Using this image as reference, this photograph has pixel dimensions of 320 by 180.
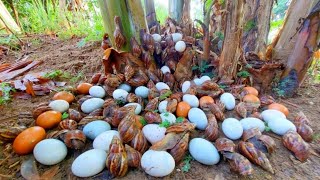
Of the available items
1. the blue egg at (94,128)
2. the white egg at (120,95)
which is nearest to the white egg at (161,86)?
the white egg at (120,95)

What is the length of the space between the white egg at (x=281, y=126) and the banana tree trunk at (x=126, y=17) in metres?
1.00

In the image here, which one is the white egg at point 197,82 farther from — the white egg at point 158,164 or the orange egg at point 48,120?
the orange egg at point 48,120

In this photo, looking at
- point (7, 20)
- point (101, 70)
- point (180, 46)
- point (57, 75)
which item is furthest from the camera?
point (7, 20)

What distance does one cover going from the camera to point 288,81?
142cm

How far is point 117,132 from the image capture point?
101 cm

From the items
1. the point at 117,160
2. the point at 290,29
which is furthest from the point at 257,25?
the point at 117,160

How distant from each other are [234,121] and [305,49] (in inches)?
28.7

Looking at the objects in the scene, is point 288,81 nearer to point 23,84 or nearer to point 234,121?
point 234,121

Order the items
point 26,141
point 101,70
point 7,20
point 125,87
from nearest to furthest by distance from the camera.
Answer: point 26,141
point 125,87
point 101,70
point 7,20

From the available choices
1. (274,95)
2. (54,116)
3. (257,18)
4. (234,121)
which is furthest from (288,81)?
(54,116)

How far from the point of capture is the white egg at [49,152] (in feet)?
2.99

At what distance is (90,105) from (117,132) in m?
0.32

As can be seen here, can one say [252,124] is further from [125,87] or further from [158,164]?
[125,87]

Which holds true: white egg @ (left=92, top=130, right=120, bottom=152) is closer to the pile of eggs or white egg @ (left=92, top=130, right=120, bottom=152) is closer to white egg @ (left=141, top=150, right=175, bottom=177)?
the pile of eggs
